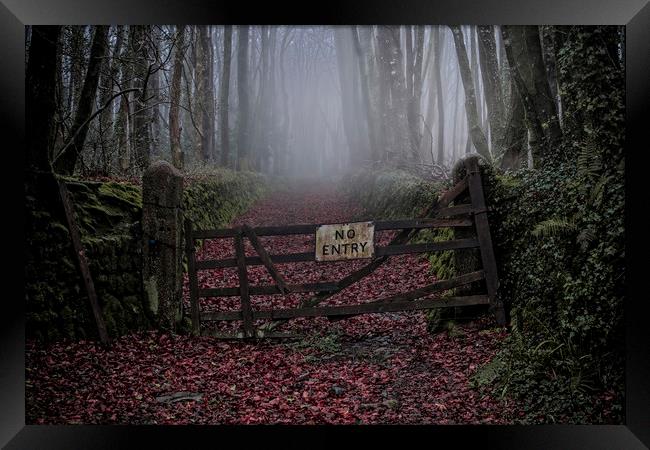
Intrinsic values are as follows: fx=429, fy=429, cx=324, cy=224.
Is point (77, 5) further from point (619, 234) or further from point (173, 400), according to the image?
point (619, 234)

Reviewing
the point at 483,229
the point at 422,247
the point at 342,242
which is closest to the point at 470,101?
the point at 483,229

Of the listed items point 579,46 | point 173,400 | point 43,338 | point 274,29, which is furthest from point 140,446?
point 579,46

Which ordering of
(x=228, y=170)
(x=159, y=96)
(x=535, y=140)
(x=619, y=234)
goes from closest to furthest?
1. (x=619, y=234)
2. (x=535, y=140)
3. (x=159, y=96)
4. (x=228, y=170)

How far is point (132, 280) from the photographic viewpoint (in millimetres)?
5070

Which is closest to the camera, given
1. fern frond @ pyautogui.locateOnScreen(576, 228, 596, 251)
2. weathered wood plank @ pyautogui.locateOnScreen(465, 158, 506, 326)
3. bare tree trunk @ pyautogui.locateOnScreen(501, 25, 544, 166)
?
fern frond @ pyautogui.locateOnScreen(576, 228, 596, 251)

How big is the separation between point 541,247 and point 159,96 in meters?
5.43

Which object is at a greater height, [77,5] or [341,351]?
[77,5]

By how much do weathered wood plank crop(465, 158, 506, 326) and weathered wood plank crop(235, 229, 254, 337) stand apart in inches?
107

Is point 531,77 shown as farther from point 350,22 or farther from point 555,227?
point 350,22

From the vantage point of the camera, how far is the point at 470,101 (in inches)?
235

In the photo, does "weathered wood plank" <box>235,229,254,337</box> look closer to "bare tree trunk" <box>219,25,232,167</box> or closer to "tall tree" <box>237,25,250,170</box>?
"tall tree" <box>237,25,250,170</box>

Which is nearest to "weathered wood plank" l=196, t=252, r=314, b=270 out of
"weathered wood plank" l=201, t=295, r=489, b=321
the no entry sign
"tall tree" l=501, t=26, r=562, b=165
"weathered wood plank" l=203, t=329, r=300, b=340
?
the no entry sign

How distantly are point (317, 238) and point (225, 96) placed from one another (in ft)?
10.1

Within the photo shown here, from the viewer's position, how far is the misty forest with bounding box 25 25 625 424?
4.11 meters
